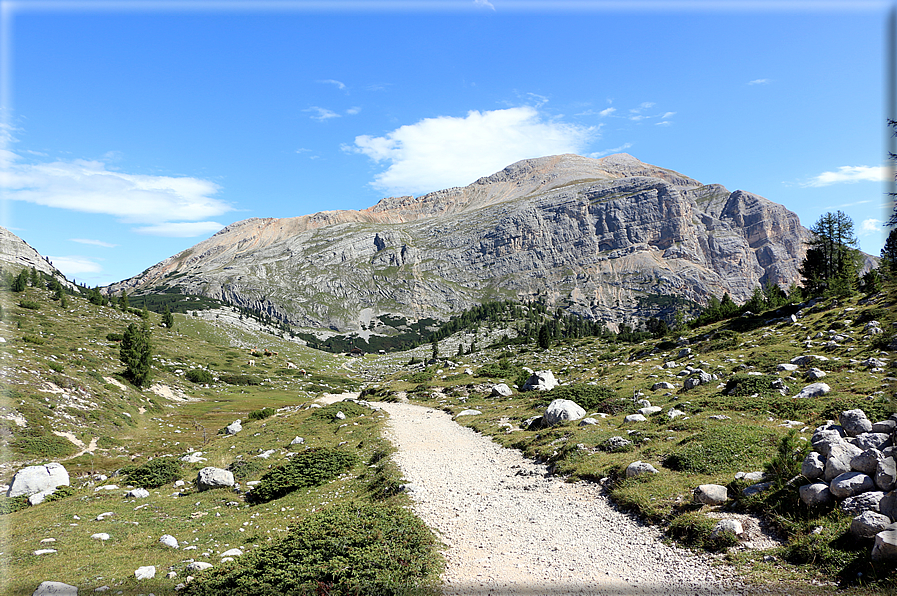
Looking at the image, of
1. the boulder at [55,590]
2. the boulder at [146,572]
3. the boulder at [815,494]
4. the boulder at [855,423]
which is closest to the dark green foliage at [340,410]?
the boulder at [146,572]

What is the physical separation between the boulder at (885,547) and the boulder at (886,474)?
5.38 ft

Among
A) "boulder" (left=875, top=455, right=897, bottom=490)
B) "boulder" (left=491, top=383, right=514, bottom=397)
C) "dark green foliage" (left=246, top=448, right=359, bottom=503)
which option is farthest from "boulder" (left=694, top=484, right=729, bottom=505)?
"boulder" (left=491, top=383, right=514, bottom=397)

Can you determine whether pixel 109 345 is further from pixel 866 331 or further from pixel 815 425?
pixel 866 331

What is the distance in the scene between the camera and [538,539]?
497 inches

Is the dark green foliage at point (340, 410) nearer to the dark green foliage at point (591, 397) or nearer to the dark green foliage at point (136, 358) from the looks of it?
the dark green foliage at point (591, 397)

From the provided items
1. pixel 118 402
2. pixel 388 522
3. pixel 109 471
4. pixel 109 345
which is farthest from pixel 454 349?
pixel 388 522

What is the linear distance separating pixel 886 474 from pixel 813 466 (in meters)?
1.97

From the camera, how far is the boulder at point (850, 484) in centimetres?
1005

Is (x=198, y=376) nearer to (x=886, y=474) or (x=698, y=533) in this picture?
(x=698, y=533)

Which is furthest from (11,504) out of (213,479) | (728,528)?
(728,528)

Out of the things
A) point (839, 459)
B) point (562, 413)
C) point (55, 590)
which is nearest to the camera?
point (55, 590)

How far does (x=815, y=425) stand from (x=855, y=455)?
30.5 feet

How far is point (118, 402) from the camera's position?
153 ft

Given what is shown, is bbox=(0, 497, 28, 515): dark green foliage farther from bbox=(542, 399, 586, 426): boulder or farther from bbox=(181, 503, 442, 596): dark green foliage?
bbox=(542, 399, 586, 426): boulder
